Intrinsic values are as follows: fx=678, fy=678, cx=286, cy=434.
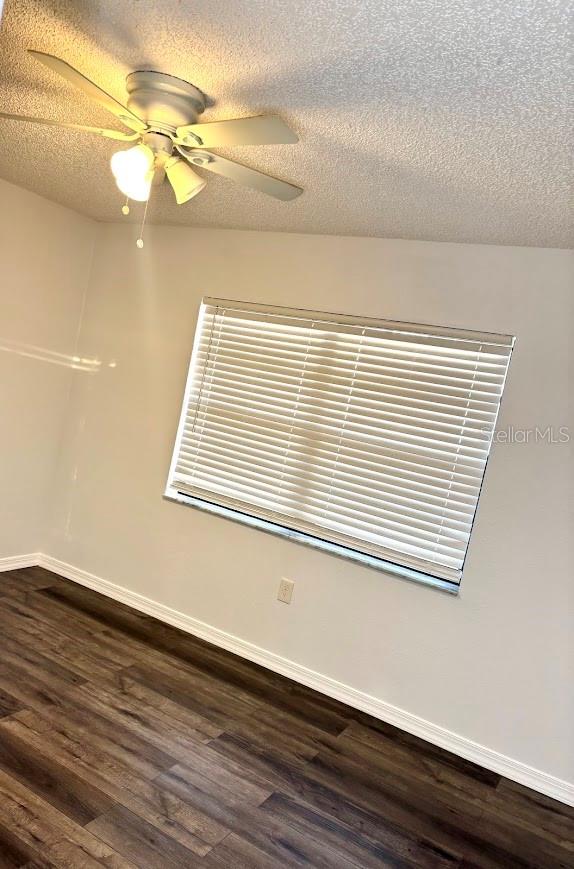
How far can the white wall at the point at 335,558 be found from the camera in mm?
2924

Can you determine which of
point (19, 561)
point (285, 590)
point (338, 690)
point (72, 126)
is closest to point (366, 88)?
point (72, 126)

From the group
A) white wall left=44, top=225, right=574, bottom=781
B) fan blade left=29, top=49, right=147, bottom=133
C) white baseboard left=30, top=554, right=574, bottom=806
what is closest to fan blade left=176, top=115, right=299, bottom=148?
fan blade left=29, top=49, right=147, bottom=133

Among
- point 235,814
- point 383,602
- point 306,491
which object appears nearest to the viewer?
point 235,814

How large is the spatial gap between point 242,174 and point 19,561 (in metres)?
3.06

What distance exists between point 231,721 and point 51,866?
113 cm

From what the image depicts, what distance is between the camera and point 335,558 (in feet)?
11.2

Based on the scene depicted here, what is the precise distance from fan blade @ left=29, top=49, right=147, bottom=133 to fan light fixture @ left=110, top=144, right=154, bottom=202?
0.08m

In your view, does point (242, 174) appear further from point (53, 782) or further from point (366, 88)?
point (53, 782)

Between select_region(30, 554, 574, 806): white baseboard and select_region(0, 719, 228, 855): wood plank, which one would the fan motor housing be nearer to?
select_region(0, 719, 228, 855): wood plank

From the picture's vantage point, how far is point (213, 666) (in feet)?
11.3

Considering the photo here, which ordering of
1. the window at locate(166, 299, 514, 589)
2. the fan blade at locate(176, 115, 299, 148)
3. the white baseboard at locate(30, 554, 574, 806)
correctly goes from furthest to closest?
the window at locate(166, 299, 514, 589) < the white baseboard at locate(30, 554, 574, 806) < the fan blade at locate(176, 115, 299, 148)

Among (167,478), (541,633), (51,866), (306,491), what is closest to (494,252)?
(306,491)

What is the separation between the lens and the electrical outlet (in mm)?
3514

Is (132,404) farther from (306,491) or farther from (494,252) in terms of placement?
(494,252)
